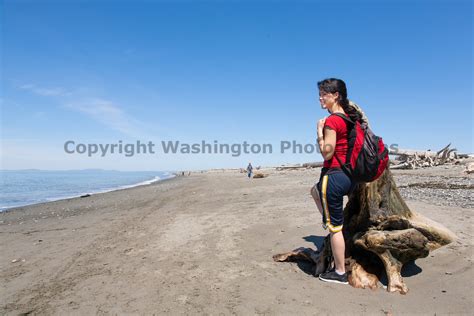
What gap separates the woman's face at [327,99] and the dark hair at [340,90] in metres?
0.04

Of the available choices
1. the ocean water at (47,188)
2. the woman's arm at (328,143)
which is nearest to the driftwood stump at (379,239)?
the woman's arm at (328,143)

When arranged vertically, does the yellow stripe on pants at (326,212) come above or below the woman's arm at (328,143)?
below

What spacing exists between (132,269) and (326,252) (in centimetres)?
309

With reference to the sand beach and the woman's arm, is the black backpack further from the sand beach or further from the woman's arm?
the sand beach

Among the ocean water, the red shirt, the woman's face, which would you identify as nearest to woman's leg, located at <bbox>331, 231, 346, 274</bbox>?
the red shirt

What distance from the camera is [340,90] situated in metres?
4.02

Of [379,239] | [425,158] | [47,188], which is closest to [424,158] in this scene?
[425,158]

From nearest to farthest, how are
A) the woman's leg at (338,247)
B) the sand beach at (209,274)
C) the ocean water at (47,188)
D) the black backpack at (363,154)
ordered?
the sand beach at (209,274)
the black backpack at (363,154)
the woman's leg at (338,247)
the ocean water at (47,188)

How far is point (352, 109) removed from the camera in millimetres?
4129

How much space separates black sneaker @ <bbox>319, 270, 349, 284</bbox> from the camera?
4.02m

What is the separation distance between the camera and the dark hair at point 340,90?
4.02 m

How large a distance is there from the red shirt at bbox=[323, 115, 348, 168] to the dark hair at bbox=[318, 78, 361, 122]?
0.32 metres

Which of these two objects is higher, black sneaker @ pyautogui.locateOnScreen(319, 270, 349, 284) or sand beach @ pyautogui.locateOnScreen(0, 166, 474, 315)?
black sneaker @ pyautogui.locateOnScreen(319, 270, 349, 284)

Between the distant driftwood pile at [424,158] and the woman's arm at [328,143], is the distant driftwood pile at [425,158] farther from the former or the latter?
the woman's arm at [328,143]
